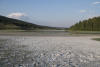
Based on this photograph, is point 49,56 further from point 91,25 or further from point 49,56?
point 91,25

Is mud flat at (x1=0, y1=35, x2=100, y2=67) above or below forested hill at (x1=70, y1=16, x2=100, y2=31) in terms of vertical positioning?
below

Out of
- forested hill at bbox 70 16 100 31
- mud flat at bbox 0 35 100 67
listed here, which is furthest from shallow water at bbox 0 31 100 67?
forested hill at bbox 70 16 100 31

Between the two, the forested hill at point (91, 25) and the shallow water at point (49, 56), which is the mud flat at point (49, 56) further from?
the forested hill at point (91, 25)

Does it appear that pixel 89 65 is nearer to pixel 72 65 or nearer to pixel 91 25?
pixel 72 65

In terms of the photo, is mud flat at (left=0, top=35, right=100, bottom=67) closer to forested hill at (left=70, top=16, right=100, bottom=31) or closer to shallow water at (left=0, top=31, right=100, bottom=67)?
shallow water at (left=0, top=31, right=100, bottom=67)

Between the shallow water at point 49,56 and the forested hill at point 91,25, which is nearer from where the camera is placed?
the shallow water at point 49,56

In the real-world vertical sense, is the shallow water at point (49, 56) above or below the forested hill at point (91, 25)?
below

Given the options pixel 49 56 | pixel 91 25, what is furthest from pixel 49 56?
pixel 91 25

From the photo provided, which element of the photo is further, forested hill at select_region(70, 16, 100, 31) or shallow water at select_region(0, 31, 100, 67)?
forested hill at select_region(70, 16, 100, 31)

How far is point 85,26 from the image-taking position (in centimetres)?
8206

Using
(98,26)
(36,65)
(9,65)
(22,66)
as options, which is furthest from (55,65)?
(98,26)

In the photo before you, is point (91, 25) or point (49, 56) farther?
point (91, 25)

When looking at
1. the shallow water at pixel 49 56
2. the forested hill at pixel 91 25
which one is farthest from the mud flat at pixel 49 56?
the forested hill at pixel 91 25

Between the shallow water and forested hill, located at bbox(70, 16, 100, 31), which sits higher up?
forested hill, located at bbox(70, 16, 100, 31)
